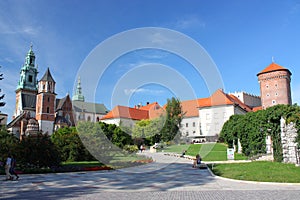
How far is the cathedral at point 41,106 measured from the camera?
75375 mm

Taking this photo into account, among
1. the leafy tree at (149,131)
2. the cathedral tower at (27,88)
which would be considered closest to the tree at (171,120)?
the leafy tree at (149,131)

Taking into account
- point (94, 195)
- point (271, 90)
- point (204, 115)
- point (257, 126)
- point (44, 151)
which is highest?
point (271, 90)

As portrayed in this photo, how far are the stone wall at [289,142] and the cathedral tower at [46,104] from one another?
68782mm

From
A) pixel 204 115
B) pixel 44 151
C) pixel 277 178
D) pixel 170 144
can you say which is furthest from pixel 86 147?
pixel 204 115

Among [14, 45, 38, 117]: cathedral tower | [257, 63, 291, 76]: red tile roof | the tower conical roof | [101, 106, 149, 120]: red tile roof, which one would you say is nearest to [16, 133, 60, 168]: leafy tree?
[101, 106, 149, 120]: red tile roof

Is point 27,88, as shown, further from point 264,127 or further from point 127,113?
point 264,127

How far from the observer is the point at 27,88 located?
297 feet

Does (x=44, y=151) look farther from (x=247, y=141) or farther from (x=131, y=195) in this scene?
(x=247, y=141)

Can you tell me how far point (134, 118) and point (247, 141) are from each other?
150 ft

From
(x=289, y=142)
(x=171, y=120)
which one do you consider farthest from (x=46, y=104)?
(x=289, y=142)

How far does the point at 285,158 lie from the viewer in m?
19.6

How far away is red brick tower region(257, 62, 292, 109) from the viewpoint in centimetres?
7150

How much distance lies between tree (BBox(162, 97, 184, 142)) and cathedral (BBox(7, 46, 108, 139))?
20642 millimetres

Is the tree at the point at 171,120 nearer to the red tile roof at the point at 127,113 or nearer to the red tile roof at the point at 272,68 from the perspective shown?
the red tile roof at the point at 127,113
